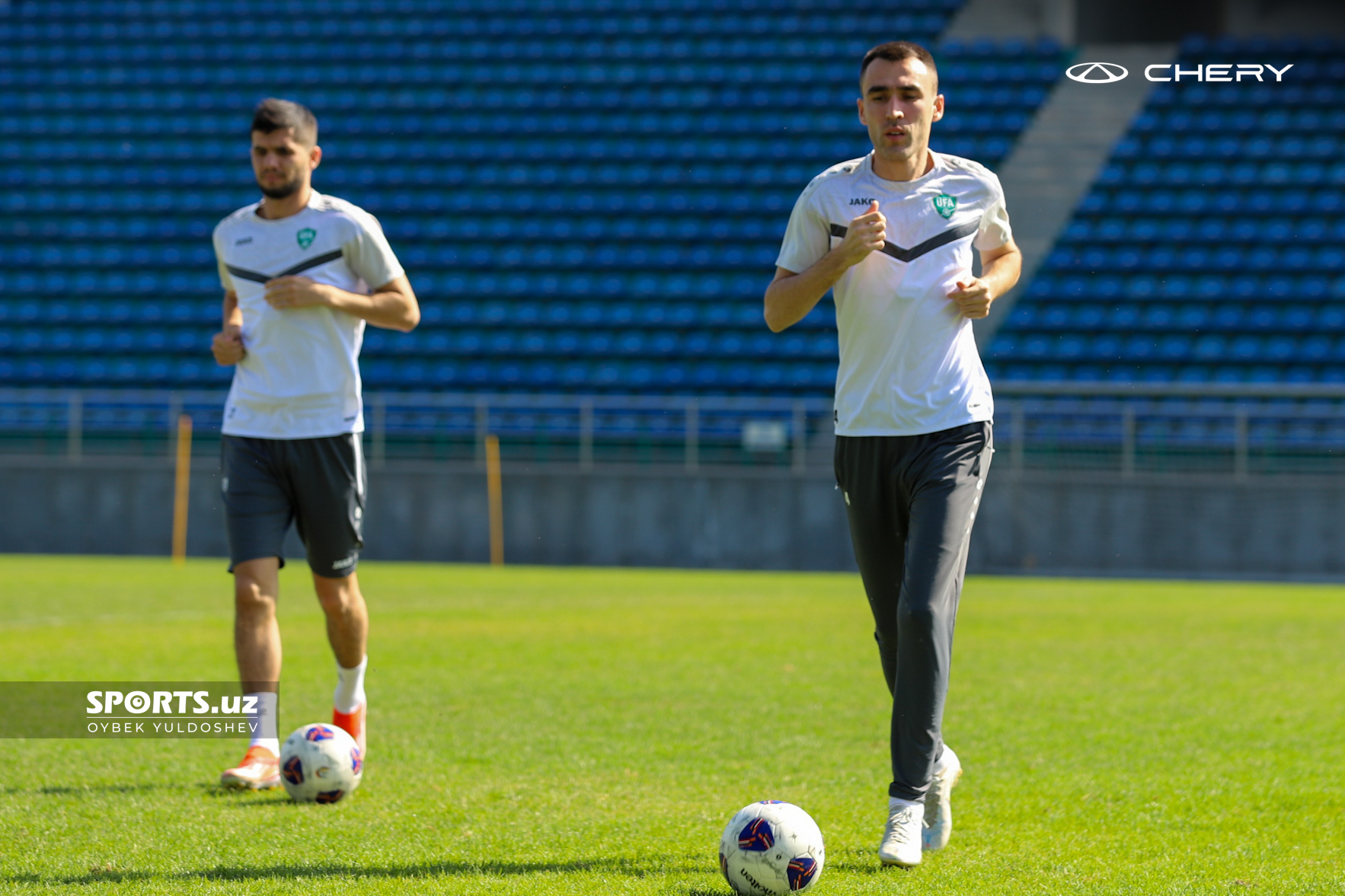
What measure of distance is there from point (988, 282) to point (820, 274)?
1.50 ft

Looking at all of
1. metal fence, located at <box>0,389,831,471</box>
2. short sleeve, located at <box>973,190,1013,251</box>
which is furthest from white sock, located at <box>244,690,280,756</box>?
metal fence, located at <box>0,389,831,471</box>

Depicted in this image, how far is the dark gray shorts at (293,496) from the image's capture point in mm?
4617

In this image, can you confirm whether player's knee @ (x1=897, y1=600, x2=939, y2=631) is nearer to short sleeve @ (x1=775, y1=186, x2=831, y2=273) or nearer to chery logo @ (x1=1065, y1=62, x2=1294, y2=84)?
short sleeve @ (x1=775, y1=186, x2=831, y2=273)

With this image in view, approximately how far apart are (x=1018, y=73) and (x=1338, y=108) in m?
4.53

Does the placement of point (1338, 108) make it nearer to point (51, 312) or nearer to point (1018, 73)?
point (1018, 73)

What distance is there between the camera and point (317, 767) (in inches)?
165

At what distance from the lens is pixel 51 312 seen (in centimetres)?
2120

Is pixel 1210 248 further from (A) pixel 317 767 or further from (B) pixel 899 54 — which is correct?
(A) pixel 317 767

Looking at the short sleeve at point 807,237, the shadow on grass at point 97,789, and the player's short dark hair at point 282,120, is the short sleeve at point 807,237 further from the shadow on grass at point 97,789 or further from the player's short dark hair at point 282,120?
the shadow on grass at point 97,789

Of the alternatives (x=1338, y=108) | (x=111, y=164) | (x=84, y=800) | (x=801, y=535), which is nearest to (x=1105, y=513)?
(x=801, y=535)

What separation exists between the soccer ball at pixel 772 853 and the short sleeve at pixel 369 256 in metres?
2.35

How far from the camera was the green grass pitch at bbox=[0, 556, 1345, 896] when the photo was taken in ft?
11.4

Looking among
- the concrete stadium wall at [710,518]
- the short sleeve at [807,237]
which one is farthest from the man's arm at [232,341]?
the concrete stadium wall at [710,518]

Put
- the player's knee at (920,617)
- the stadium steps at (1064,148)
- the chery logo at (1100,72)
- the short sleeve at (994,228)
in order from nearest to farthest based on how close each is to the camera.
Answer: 1. the player's knee at (920,617)
2. the short sleeve at (994,228)
3. the stadium steps at (1064,148)
4. the chery logo at (1100,72)
